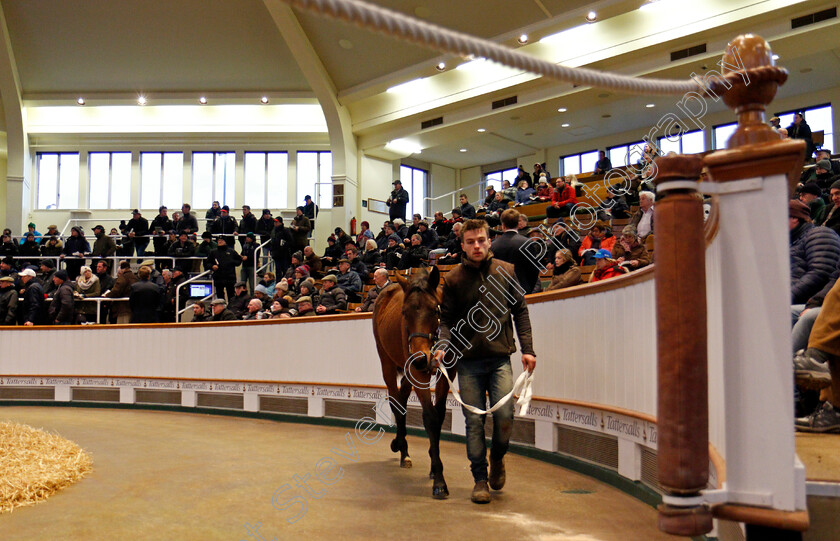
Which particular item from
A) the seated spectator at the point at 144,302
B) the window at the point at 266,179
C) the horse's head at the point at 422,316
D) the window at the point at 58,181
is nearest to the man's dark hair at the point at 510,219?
the horse's head at the point at 422,316

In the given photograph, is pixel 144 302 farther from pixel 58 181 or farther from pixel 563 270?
pixel 58 181

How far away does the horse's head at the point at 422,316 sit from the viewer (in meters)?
4.48

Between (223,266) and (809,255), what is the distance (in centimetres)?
1269

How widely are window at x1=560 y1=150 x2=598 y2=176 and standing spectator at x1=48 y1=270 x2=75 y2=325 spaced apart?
1694 centimetres

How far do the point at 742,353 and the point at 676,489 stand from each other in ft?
1.30

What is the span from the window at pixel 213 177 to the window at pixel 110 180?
98.1 inches

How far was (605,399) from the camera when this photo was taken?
493cm

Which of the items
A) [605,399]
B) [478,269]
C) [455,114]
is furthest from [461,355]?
[455,114]

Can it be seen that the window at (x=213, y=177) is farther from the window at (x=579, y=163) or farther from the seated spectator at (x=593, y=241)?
the seated spectator at (x=593, y=241)

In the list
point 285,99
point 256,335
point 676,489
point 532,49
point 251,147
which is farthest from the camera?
point 251,147

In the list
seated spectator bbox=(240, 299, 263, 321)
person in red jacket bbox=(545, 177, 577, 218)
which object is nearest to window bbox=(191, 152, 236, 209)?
seated spectator bbox=(240, 299, 263, 321)

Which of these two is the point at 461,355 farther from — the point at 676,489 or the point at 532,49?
the point at 532,49

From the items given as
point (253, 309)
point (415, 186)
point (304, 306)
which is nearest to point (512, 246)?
point (304, 306)

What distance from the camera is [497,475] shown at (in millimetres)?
4676
